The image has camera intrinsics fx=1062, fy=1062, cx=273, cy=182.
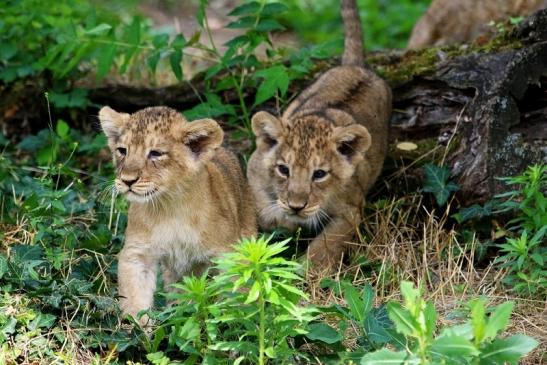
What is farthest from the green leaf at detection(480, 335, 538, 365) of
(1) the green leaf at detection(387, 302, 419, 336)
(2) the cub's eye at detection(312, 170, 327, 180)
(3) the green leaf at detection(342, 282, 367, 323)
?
(2) the cub's eye at detection(312, 170, 327, 180)

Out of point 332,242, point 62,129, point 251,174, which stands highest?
point 251,174

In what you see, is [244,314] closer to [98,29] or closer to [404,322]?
[404,322]

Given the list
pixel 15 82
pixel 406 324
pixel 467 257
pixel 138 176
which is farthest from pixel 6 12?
pixel 406 324

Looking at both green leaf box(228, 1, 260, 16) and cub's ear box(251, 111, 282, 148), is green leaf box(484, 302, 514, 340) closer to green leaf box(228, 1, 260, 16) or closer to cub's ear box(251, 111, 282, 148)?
cub's ear box(251, 111, 282, 148)

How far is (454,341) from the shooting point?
14.9ft

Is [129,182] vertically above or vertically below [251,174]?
above

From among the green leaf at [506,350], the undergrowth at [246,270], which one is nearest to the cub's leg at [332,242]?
the undergrowth at [246,270]

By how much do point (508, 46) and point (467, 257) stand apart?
206 cm

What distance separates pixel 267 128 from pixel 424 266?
1.63 metres

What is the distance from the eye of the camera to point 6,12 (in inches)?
377

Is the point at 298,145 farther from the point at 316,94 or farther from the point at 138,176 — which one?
the point at 138,176

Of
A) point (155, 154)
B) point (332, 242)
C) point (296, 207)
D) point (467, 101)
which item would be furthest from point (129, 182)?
point (467, 101)

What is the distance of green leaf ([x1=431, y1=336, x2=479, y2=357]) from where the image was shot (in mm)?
4523

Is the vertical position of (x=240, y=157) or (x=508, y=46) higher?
(x=508, y=46)
